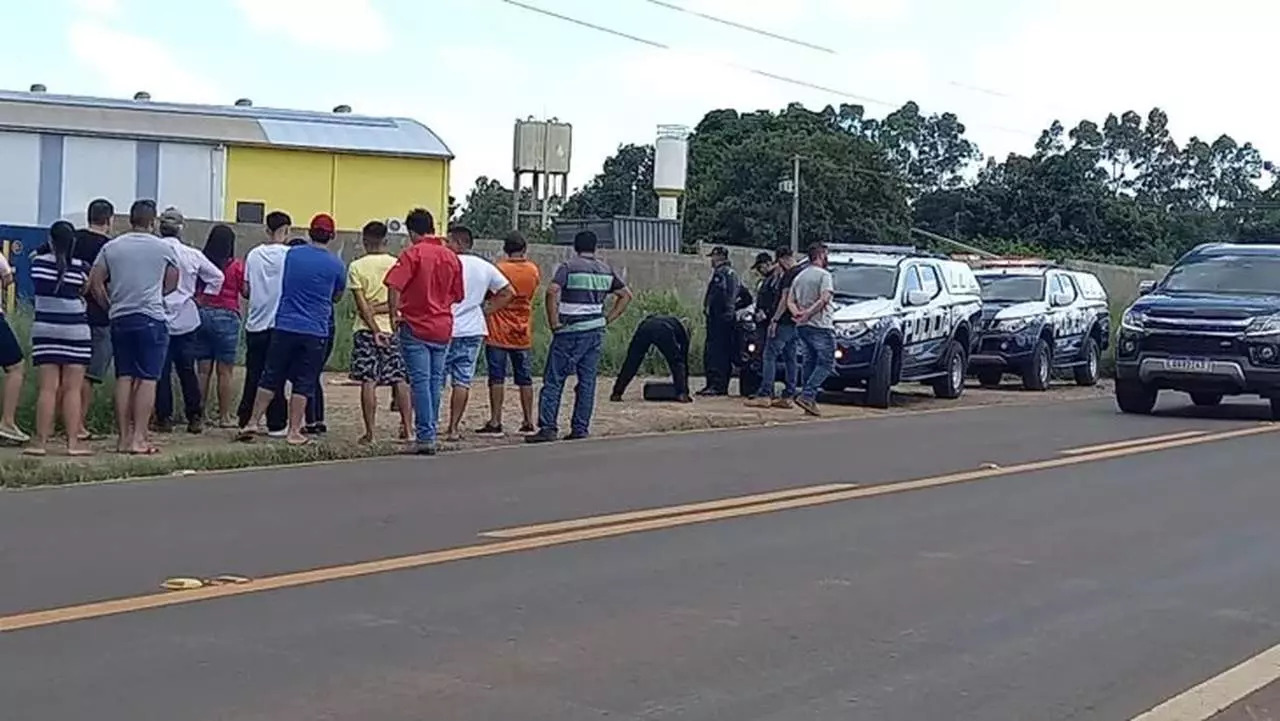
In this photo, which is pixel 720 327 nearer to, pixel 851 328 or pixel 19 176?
pixel 851 328

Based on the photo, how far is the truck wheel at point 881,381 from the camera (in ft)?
67.4

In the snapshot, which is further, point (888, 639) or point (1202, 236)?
point (1202, 236)

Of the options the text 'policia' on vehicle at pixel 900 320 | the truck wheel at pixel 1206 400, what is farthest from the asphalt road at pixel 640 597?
the truck wheel at pixel 1206 400

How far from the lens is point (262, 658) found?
696 cm

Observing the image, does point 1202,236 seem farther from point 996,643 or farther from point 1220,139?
point 996,643

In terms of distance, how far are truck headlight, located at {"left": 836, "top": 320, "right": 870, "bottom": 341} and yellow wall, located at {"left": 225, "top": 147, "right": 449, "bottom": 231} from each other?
1895cm

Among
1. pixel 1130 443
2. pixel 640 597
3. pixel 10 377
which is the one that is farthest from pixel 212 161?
pixel 640 597

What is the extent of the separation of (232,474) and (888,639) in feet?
20.7

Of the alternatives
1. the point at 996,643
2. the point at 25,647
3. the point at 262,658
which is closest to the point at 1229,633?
the point at 996,643

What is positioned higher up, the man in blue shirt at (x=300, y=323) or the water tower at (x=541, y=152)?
the water tower at (x=541, y=152)

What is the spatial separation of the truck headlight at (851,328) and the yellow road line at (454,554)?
577cm

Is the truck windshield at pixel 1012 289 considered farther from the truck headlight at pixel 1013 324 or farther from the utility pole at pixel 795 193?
the utility pole at pixel 795 193

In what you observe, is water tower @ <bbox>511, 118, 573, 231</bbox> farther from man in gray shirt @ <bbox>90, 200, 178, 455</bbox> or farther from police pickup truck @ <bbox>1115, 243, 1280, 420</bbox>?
man in gray shirt @ <bbox>90, 200, 178, 455</bbox>

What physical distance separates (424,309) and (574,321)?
170 cm
